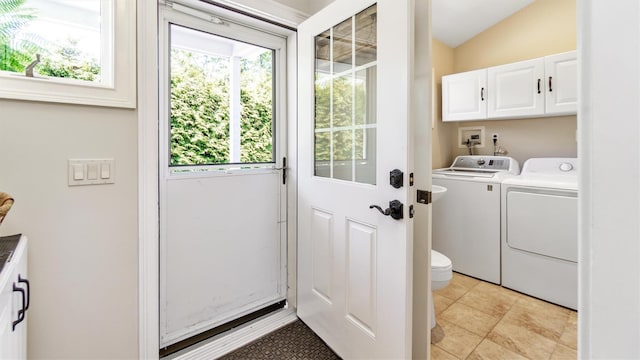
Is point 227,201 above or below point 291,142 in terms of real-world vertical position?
below

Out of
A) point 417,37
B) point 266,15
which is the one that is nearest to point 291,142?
point 266,15

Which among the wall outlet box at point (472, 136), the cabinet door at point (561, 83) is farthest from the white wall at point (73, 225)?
the wall outlet box at point (472, 136)

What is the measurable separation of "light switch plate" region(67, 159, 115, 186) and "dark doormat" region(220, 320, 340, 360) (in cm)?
113

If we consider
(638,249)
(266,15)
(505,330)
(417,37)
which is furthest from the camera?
(505,330)

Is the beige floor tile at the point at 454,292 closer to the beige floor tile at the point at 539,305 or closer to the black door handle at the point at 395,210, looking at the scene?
the beige floor tile at the point at 539,305

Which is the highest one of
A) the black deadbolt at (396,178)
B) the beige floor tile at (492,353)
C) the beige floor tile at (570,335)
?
the black deadbolt at (396,178)

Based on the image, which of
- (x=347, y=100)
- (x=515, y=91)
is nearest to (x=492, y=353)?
(x=347, y=100)

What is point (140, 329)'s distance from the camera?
142cm

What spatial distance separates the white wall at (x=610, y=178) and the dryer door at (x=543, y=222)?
2.38 meters

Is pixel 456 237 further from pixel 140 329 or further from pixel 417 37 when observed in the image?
pixel 140 329

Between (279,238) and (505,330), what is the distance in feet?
5.31

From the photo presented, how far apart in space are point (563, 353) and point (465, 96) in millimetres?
2305

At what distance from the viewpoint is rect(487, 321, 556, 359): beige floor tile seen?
1.71 metres

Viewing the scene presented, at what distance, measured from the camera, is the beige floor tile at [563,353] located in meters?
1.65
